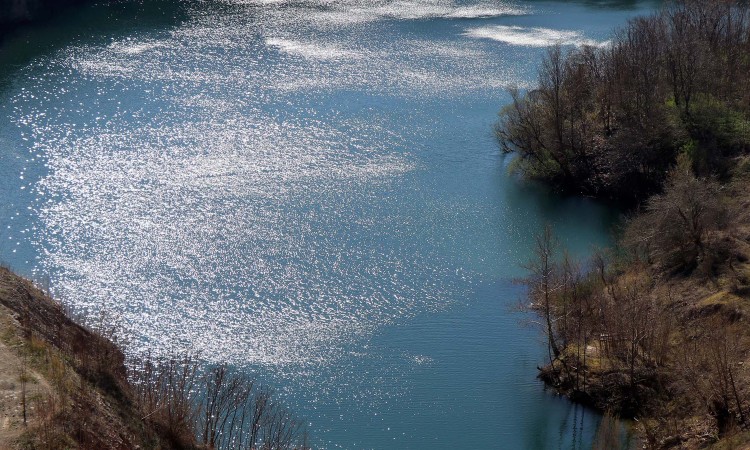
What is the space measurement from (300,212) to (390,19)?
33068 mm

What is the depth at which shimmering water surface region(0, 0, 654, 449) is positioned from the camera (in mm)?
29406

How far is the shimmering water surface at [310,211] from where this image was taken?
96.5 feet

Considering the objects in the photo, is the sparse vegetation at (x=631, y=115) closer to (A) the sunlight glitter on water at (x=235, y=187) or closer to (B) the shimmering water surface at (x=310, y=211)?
(B) the shimmering water surface at (x=310, y=211)

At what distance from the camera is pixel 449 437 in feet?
88.9

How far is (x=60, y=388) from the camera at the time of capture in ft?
66.2

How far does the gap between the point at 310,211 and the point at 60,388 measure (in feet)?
66.2

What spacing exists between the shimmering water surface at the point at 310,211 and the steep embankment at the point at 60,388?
20.3ft

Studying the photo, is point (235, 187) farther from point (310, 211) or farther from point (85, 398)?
point (85, 398)

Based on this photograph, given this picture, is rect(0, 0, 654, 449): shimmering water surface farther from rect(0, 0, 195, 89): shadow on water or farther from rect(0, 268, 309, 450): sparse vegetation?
rect(0, 268, 309, 450): sparse vegetation

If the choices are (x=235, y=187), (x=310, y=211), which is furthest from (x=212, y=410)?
(x=235, y=187)

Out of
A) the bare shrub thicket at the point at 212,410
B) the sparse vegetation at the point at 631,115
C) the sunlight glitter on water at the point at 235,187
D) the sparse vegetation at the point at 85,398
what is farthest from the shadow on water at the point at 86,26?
the bare shrub thicket at the point at 212,410

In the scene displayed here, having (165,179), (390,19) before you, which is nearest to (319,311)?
(165,179)

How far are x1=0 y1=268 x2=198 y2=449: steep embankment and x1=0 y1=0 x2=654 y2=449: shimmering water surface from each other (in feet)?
20.3

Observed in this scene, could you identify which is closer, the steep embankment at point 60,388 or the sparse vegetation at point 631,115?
the steep embankment at point 60,388
